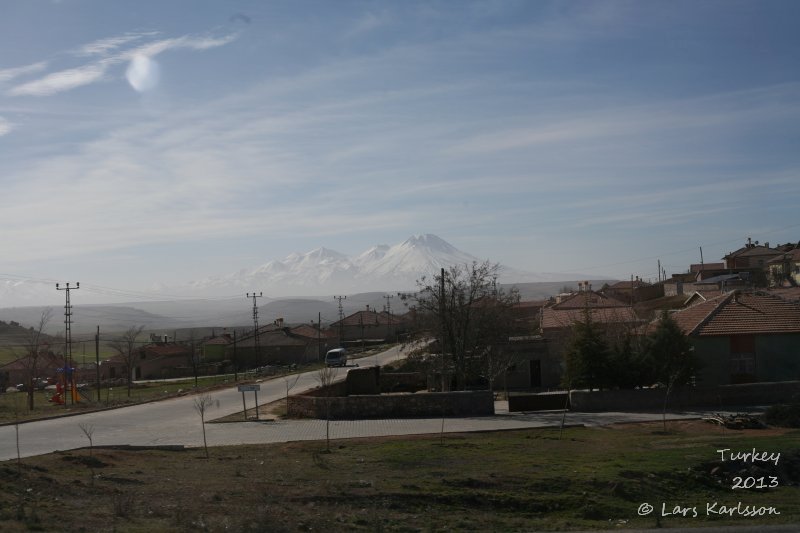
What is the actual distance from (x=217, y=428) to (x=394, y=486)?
49.1 ft

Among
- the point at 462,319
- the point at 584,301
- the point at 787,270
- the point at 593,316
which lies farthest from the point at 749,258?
the point at 462,319

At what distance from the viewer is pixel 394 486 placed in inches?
603

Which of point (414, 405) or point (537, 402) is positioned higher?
point (414, 405)

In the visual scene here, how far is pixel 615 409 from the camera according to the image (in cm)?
3084

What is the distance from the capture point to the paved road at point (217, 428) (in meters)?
24.6

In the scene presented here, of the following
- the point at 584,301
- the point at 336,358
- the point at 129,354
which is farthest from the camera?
the point at 336,358

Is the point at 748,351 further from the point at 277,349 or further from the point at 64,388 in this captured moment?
the point at 277,349

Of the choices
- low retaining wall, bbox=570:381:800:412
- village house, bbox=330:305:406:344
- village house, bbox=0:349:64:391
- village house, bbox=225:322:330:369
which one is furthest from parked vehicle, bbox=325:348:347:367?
village house, bbox=330:305:406:344

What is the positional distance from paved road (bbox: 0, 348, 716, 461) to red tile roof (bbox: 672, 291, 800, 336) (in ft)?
26.8

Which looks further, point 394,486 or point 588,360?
point 588,360

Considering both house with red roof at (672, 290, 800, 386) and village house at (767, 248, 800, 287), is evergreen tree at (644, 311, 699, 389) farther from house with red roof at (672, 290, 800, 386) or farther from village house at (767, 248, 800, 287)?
village house at (767, 248, 800, 287)

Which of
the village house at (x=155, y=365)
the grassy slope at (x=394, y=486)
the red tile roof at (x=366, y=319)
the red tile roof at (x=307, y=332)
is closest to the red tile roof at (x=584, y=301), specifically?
the red tile roof at (x=307, y=332)

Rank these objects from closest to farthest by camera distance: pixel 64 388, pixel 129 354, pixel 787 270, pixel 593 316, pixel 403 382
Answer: pixel 403 382
pixel 64 388
pixel 593 316
pixel 129 354
pixel 787 270

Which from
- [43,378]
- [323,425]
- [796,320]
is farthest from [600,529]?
[43,378]
